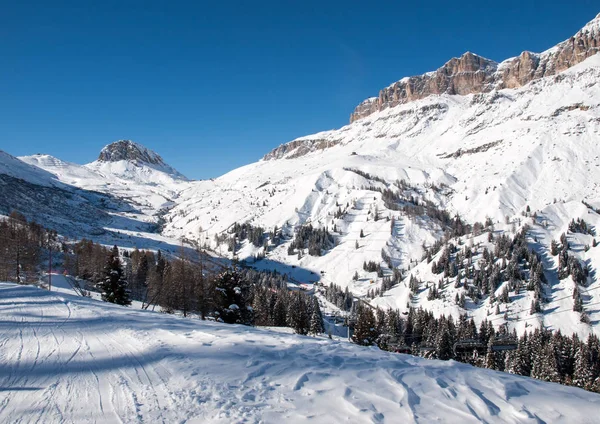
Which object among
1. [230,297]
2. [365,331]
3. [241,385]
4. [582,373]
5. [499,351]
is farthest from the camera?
[499,351]

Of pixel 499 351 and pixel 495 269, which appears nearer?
pixel 499 351

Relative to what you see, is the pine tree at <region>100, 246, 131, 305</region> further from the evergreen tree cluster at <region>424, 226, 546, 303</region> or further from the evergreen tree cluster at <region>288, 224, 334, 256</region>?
the evergreen tree cluster at <region>288, 224, 334, 256</region>

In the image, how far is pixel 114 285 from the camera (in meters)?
37.8

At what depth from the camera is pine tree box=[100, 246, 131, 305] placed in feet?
122

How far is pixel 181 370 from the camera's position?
996 centimetres

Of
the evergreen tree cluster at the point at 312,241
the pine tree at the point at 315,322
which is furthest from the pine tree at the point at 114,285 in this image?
the evergreen tree cluster at the point at 312,241

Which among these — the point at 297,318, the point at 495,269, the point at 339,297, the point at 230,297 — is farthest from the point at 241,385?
the point at 495,269

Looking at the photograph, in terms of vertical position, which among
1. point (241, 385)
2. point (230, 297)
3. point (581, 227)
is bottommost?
point (230, 297)

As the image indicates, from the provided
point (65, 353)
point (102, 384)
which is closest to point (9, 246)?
point (65, 353)

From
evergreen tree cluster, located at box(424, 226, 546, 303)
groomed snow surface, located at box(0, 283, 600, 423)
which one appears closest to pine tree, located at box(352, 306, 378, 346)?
groomed snow surface, located at box(0, 283, 600, 423)

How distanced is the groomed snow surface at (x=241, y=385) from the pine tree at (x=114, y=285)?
1000 inches

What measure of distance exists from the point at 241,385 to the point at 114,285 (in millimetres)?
34135

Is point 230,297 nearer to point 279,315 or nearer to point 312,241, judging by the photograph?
point 279,315

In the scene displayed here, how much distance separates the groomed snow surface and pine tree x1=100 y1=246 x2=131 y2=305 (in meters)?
25.4
